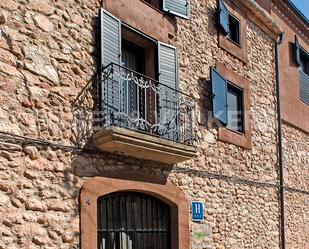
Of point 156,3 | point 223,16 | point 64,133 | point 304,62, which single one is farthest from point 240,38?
point 64,133

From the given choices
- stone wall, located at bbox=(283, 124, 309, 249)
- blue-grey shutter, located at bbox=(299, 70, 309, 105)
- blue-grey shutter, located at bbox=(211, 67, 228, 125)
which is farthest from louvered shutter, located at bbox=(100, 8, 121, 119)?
blue-grey shutter, located at bbox=(299, 70, 309, 105)

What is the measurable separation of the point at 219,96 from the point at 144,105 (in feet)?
7.13

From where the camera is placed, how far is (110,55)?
7.08 m

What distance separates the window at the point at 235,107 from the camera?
10.2 metres

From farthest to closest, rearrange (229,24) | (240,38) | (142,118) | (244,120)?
(240,38) < (229,24) < (244,120) < (142,118)

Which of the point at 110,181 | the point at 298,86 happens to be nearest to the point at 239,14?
the point at 298,86

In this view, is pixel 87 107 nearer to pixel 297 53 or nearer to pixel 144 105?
pixel 144 105

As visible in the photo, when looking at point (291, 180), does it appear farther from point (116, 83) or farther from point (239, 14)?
point (116, 83)

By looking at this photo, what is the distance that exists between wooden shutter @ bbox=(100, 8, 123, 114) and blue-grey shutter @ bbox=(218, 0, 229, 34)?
130 inches

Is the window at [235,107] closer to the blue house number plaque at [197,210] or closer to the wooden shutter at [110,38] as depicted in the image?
the blue house number plaque at [197,210]

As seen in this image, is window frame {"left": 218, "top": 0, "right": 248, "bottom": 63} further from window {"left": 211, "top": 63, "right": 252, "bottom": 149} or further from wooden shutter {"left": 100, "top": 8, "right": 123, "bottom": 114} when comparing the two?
wooden shutter {"left": 100, "top": 8, "right": 123, "bottom": 114}

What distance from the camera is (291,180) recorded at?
12.5m

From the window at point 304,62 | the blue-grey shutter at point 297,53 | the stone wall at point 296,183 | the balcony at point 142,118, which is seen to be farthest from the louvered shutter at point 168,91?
the window at point 304,62

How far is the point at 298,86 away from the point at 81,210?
8.96m
